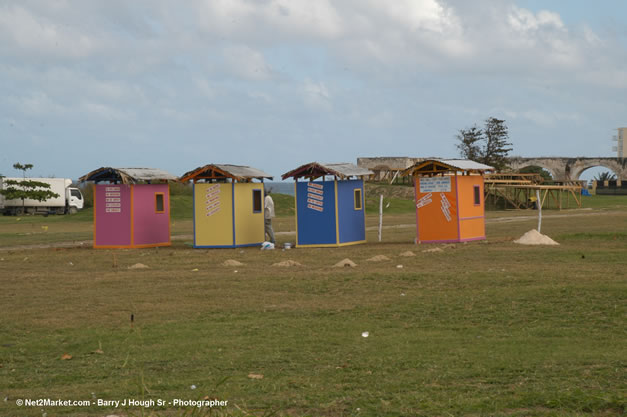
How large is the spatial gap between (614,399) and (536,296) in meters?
5.75

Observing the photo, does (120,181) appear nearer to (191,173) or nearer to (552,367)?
(191,173)

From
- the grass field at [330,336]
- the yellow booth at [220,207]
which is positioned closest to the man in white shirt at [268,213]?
the yellow booth at [220,207]

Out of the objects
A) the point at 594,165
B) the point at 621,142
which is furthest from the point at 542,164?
the point at 621,142

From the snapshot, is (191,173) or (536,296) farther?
(191,173)

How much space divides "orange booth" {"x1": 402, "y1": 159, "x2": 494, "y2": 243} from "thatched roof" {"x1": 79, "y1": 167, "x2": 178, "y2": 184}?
8.47 metres

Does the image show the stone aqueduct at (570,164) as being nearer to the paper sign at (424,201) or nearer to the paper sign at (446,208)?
the paper sign at (424,201)

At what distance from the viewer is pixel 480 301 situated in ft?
36.7

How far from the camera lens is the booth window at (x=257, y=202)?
2412cm

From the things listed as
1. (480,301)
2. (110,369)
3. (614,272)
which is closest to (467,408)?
(110,369)

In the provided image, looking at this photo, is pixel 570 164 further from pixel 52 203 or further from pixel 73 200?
pixel 52 203

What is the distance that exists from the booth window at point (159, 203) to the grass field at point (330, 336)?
7438mm

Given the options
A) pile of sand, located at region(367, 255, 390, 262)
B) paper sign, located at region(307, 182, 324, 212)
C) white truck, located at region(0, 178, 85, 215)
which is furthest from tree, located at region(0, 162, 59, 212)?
pile of sand, located at region(367, 255, 390, 262)

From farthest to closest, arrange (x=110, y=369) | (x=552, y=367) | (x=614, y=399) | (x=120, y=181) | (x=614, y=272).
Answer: (x=120, y=181) < (x=614, y=272) < (x=110, y=369) < (x=552, y=367) < (x=614, y=399)

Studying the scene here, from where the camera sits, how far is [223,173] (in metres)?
23.3
